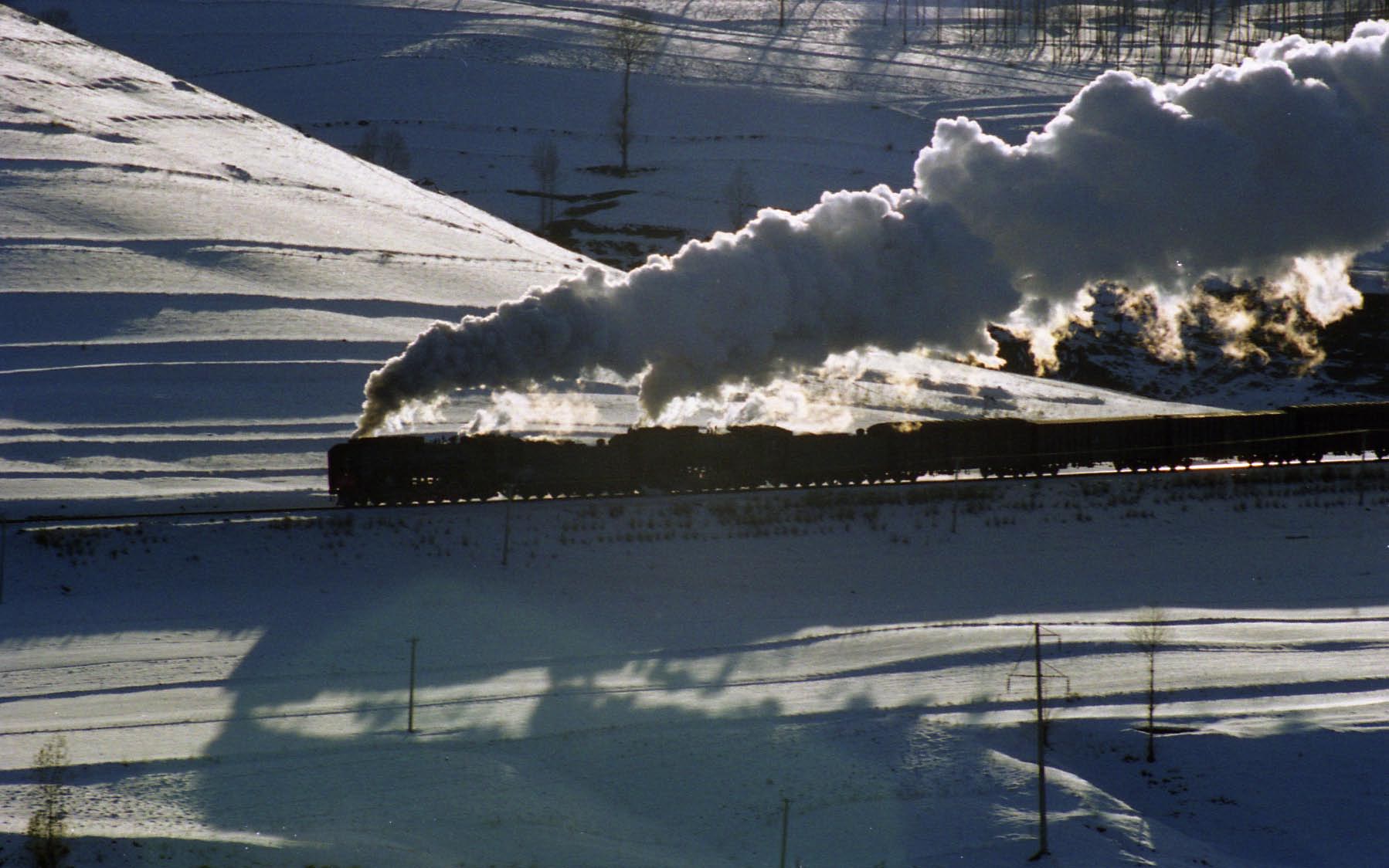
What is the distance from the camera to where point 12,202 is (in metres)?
63.0

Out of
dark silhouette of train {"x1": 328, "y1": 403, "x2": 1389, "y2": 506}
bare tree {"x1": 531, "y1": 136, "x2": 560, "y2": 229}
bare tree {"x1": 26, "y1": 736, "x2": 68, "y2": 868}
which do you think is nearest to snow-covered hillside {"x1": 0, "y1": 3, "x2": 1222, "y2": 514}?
dark silhouette of train {"x1": 328, "y1": 403, "x2": 1389, "y2": 506}

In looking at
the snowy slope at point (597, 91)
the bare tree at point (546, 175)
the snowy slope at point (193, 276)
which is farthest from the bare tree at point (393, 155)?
the snowy slope at point (193, 276)

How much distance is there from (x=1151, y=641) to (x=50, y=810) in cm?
1793

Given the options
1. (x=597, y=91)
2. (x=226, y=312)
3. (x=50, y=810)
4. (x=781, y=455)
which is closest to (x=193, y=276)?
(x=226, y=312)

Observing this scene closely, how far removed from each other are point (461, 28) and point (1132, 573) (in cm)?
11730

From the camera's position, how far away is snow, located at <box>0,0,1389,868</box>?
61.0ft

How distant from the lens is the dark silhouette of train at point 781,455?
114ft

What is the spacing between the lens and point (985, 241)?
1387 inches

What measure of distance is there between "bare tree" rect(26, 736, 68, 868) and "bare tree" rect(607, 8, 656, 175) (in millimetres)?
92913

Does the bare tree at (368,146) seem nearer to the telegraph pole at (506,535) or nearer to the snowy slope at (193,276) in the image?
the snowy slope at (193,276)

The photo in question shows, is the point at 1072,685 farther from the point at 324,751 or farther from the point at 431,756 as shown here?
the point at 324,751

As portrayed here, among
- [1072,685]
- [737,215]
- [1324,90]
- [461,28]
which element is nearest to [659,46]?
[461,28]

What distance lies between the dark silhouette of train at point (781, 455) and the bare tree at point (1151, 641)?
12.5 metres

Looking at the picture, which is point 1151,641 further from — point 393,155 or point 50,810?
point 393,155
